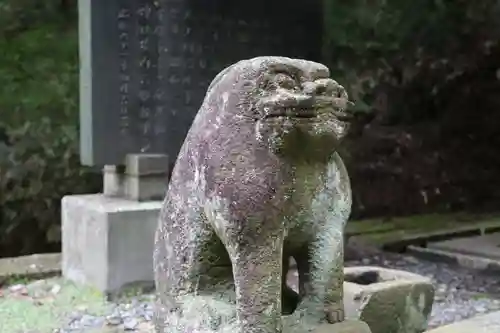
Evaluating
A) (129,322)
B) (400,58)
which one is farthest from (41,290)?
(400,58)

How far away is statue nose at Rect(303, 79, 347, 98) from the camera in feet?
6.03

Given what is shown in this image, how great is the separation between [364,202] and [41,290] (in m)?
3.45

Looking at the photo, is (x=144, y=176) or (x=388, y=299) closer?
(x=388, y=299)

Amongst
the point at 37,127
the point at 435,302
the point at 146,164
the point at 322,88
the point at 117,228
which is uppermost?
the point at 322,88

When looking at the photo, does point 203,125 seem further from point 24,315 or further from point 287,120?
point 24,315

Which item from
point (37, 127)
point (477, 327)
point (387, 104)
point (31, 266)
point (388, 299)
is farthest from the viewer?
point (387, 104)

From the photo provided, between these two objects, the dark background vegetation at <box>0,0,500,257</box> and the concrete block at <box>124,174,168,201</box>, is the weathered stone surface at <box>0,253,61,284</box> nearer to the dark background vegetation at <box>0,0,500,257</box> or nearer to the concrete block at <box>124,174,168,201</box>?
the concrete block at <box>124,174,168,201</box>

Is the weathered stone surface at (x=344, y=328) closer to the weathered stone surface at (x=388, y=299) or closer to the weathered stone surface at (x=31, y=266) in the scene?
the weathered stone surface at (x=388, y=299)

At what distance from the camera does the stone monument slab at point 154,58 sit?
415cm

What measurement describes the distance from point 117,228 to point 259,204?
2270 mm

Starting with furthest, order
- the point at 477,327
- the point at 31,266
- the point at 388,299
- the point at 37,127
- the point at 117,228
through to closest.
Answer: the point at 37,127
the point at 31,266
the point at 117,228
the point at 388,299
the point at 477,327

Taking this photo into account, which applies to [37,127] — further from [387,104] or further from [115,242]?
[387,104]

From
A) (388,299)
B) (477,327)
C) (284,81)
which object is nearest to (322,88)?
(284,81)

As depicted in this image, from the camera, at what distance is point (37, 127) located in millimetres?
5734
